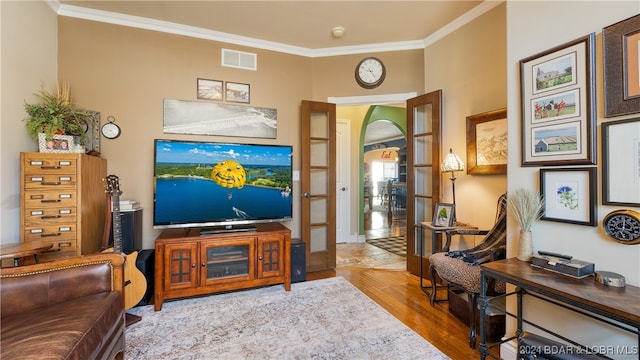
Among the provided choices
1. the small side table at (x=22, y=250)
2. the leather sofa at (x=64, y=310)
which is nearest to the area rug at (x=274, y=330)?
the leather sofa at (x=64, y=310)

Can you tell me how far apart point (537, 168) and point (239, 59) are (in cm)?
313

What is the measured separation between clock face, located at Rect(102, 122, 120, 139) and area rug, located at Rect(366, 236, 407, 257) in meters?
4.05

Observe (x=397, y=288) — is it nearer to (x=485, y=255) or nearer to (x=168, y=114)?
(x=485, y=255)

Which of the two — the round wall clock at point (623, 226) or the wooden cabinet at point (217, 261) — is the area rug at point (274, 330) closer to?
the wooden cabinet at point (217, 261)

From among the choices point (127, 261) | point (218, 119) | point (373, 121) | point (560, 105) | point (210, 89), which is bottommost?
point (127, 261)

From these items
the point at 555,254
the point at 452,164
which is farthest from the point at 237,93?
the point at 555,254

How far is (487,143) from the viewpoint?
2535mm

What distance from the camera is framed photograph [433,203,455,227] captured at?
270 centimetres

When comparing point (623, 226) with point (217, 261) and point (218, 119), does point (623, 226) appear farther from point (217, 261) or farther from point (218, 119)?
point (218, 119)

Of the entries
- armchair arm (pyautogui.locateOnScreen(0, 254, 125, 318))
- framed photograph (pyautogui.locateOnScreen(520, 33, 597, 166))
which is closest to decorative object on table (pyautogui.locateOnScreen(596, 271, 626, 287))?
framed photograph (pyautogui.locateOnScreen(520, 33, 597, 166))

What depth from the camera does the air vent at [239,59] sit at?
315 cm

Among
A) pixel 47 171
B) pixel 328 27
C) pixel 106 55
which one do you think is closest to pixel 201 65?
pixel 106 55

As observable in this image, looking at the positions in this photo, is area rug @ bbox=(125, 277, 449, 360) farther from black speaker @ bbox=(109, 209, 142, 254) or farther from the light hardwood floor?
black speaker @ bbox=(109, 209, 142, 254)

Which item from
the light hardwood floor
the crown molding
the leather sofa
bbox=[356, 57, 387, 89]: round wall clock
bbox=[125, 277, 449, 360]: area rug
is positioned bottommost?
the light hardwood floor
